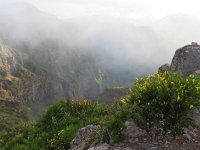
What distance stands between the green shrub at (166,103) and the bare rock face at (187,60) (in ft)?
22.3

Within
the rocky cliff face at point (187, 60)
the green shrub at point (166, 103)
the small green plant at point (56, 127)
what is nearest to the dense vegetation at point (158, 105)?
the green shrub at point (166, 103)

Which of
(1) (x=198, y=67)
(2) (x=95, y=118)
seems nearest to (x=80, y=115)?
(2) (x=95, y=118)

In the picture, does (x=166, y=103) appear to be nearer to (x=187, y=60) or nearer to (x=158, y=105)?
(x=158, y=105)

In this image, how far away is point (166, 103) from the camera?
37.4ft

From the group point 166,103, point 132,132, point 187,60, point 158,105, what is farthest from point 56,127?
point 166,103

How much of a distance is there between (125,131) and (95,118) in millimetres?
7703

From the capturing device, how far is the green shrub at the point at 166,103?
448 inches

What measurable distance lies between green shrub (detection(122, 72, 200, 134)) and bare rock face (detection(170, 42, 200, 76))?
267 inches

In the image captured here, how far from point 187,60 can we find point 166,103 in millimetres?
8500

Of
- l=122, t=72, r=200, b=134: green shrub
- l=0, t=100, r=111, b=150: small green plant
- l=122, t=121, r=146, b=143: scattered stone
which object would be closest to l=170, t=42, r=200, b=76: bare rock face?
l=0, t=100, r=111, b=150: small green plant

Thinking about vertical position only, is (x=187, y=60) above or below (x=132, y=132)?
above

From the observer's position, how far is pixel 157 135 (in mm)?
11484

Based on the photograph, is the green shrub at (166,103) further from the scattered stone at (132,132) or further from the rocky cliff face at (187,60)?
the rocky cliff face at (187,60)

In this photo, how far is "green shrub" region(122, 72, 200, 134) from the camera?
11.4 m
